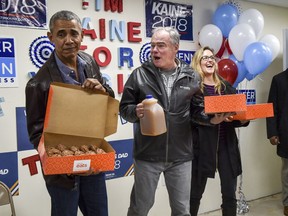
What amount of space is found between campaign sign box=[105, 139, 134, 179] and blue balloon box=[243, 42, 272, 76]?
123 centimetres

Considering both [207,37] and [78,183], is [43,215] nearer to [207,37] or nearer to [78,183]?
[78,183]

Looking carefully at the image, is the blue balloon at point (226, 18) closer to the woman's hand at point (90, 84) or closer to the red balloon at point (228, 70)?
the red balloon at point (228, 70)

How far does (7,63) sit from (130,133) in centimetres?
114

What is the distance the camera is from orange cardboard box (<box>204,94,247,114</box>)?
1817 mm

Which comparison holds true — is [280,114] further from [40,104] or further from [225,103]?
[40,104]

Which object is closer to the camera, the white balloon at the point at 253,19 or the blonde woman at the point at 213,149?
the blonde woman at the point at 213,149

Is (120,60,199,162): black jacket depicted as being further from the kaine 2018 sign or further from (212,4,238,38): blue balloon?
(212,4,238,38): blue balloon

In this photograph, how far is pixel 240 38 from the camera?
2.89 m

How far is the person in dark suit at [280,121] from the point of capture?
3.21m

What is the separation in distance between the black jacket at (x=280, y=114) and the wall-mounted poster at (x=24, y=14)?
2.23 m

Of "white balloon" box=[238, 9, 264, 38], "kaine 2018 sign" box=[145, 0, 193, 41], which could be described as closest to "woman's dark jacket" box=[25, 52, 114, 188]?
"kaine 2018 sign" box=[145, 0, 193, 41]

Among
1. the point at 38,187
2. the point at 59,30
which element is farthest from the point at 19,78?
the point at 59,30

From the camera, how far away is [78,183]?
5.05 ft

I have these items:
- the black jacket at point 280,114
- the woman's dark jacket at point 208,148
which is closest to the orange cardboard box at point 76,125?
the woman's dark jacket at point 208,148
